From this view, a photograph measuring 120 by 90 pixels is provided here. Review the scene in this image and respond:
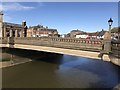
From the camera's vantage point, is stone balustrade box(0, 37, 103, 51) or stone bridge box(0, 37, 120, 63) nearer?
stone bridge box(0, 37, 120, 63)

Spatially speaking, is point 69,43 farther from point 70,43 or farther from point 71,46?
point 71,46

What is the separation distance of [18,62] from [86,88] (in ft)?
67.3

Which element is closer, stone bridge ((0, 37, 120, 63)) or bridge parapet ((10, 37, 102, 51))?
stone bridge ((0, 37, 120, 63))

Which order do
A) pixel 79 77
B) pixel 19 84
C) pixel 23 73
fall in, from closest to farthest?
pixel 19 84, pixel 79 77, pixel 23 73

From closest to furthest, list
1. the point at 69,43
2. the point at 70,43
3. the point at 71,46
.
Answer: the point at 71,46
the point at 70,43
the point at 69,43

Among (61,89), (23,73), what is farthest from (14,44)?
(61,89)

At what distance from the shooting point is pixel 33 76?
3042cm

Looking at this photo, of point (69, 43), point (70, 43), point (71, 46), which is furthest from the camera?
point (69, 43)

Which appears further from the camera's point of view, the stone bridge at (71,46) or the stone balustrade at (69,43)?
the stone balustrade at (69,43)

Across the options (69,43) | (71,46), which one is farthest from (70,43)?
(71,46)

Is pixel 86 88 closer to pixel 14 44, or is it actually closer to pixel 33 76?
pixel 33 76

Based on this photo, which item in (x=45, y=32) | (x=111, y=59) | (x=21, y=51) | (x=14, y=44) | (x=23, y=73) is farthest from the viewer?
(x=45, y=32)

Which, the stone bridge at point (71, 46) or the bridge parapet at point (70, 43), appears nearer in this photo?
the stone bridge at point (71, 46)

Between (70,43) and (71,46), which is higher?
(70,43)
